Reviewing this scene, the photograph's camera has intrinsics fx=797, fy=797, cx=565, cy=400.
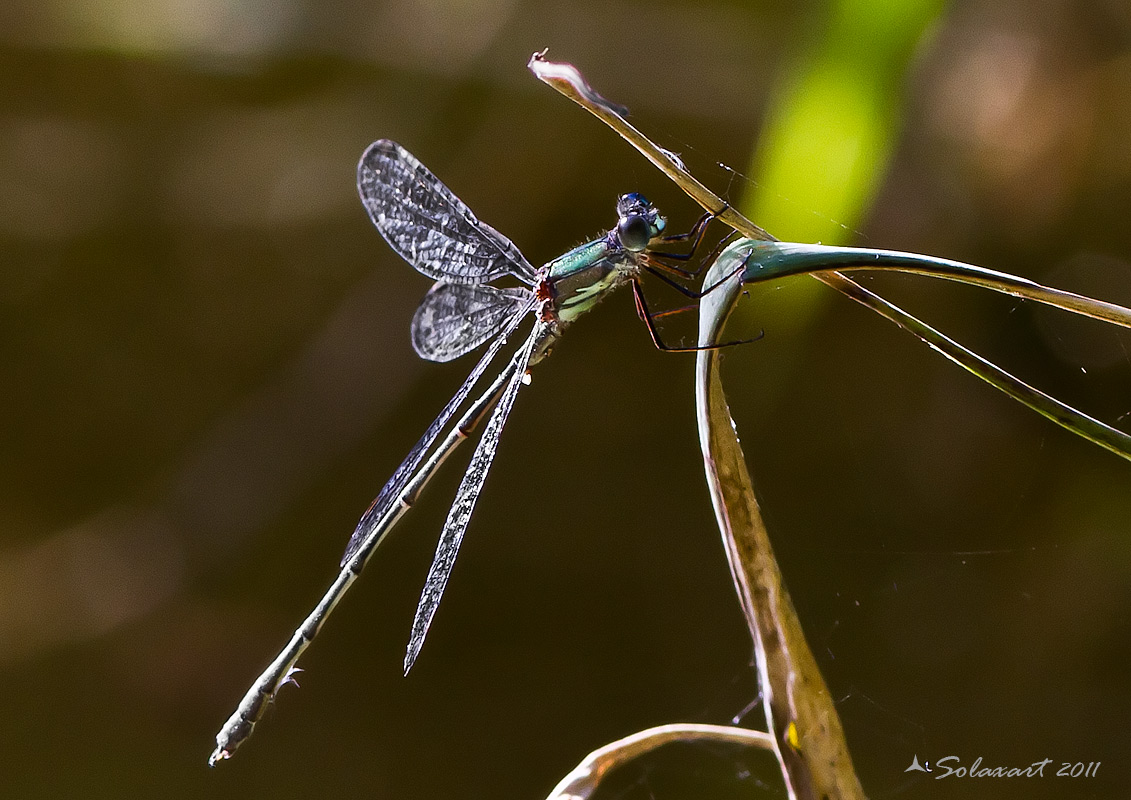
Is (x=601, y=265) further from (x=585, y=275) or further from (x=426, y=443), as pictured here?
(x=426, y=443)

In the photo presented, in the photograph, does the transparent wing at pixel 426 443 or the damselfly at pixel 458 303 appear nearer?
the damselfly at pixel 458 303

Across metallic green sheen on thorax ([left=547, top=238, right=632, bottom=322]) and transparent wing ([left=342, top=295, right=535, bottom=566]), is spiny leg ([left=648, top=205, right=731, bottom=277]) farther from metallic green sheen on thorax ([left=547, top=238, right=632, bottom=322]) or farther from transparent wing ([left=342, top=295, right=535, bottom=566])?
transparent wing ([left=342, top=295, right=535, bottom=566])

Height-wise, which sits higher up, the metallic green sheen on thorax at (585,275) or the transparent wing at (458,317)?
the metallic green sheen on thorax at (585,275)

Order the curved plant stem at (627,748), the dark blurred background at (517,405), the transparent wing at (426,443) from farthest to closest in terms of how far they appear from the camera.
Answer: the dark blurred background at (517,405) < the transparent wing at (426,443) < the curved plant stem at (627,748)

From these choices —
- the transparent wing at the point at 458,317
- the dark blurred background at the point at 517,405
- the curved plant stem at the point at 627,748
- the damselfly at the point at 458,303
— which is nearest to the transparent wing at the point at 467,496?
the damselfly at the point at 458,303

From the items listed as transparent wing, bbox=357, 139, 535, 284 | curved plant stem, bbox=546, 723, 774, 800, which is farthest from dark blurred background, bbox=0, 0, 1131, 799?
curved plant stem, bbox=546, 723, 774, 800

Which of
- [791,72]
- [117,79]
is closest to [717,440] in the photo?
[791,72]

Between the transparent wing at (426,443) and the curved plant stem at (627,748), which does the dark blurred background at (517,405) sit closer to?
the transparent wing at (426,443)
